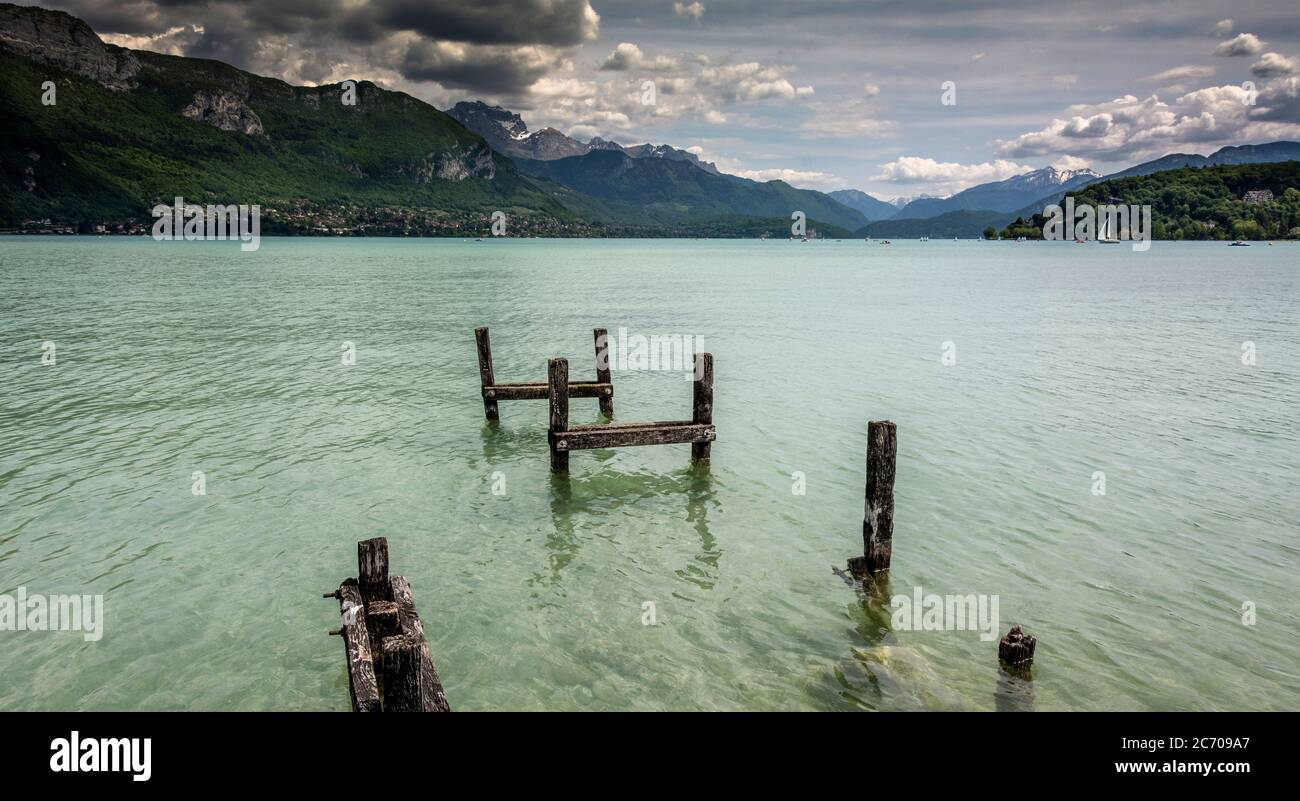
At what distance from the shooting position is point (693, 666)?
9.70 m

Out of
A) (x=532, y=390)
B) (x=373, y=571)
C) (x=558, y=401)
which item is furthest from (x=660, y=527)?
(x=532, y=390)

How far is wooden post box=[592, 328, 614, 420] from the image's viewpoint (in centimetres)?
2197

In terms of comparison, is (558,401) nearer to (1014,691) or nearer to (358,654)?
(358,654)

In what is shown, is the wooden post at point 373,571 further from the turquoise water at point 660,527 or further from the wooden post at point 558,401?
the wooden post at point 558,401

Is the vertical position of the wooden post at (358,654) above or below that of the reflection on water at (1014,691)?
above

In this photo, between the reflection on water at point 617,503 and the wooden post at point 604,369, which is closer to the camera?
the reflection on water at point 617,503

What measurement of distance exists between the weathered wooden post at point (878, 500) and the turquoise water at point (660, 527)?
1.68ft

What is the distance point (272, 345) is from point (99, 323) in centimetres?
1454

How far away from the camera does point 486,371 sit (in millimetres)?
21875

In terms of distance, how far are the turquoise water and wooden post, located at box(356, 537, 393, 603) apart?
1803 millimetres

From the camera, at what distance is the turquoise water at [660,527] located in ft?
31.1

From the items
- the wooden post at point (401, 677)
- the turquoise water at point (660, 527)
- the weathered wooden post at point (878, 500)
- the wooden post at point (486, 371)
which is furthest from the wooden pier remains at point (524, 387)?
the wooden post at point (401, 677)

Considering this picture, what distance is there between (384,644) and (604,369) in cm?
1647
